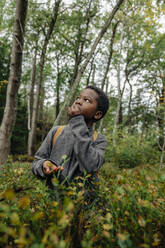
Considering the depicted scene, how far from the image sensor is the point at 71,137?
171 cm

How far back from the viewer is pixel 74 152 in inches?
62.3

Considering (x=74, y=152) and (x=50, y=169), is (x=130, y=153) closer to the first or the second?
(x=74, y=152)

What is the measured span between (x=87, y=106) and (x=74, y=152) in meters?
0.53

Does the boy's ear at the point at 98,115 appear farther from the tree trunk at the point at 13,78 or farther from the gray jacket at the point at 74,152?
the tree trunk at the point at 13,78

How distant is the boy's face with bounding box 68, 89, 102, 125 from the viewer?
1698 millimetres

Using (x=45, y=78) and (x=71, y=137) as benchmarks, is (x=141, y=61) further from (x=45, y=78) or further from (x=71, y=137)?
(x=71, y=137)

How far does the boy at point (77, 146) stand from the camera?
1.45 m

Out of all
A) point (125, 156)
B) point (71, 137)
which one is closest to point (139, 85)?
point (125, 156)

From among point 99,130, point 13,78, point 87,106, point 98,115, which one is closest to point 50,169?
point 87,106

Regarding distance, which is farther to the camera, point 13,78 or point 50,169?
point 13,78

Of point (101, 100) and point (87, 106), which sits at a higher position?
point (101, 100)

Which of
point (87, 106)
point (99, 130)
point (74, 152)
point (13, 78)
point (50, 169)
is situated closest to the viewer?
point (50, 169)

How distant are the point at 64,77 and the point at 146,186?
19372 millimetres

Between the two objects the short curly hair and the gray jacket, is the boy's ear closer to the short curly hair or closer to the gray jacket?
the short curly hair
